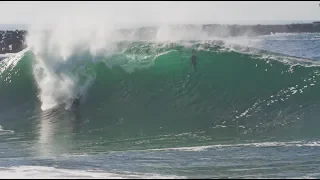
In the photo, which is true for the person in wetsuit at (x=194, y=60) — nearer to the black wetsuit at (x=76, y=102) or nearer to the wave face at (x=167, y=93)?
the wave face at (x=167, y=93)

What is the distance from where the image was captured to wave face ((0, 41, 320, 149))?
40.1 ft

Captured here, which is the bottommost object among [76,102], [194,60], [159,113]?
[159,113]

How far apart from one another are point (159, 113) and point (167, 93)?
1.24m

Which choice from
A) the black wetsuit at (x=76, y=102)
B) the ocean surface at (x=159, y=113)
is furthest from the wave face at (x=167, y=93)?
the black wetsuit at (x=76, y=102)

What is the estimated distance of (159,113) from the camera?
1367 cm

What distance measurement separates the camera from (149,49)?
1725 cm

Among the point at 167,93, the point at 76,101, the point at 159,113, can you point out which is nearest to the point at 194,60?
the point at 167,93

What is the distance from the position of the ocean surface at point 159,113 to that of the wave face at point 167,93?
3cm

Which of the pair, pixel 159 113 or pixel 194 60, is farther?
pixel 194 60

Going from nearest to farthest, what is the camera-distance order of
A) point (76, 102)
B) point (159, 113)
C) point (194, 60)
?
1. point (159, 113)
2. point (76, 102)
3. point (194, 60)

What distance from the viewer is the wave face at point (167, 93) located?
12.2 m

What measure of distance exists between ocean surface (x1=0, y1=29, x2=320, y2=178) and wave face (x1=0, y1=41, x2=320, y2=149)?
3 centimetres

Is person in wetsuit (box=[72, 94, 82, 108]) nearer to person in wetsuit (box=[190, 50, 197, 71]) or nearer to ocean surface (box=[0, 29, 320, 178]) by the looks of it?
ocean surface (box=[0, 29, 320, 178])

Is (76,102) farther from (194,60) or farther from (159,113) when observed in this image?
(194,60)
